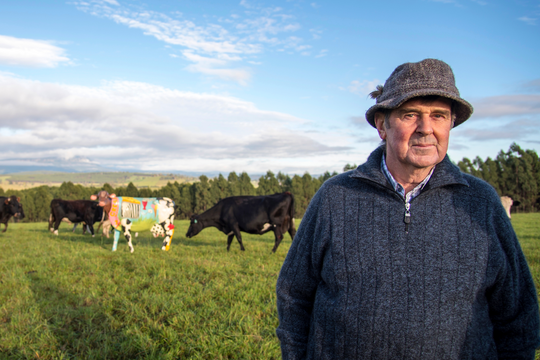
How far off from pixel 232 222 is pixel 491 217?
1046 centimetres

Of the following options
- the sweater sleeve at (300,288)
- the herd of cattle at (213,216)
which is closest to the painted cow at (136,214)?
the herd of cattle at (213,216)

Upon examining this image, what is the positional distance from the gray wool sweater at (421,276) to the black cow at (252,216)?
9942 mm

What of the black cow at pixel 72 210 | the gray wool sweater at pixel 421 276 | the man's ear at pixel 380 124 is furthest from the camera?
the black cow at pixel 72 210

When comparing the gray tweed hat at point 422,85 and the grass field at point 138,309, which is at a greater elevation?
the gray tweed hat at point 422,85

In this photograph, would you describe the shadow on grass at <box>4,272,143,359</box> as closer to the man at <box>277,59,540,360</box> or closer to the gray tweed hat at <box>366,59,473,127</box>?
the man at <box>277,59,540,360</box>

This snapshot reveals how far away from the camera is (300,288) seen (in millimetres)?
2098

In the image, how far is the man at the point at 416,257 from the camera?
5.90 feet

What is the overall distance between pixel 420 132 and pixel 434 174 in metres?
0.26

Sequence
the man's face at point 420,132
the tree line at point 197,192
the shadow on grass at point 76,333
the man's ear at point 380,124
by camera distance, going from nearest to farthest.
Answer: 1. the man's face at point 420,132
2. the man's ear at point 380,124
3. the shadow on grass at point 76,333
4. the tree line at point 197,192

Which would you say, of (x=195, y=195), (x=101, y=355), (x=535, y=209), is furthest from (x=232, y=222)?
(x=535, y=209)

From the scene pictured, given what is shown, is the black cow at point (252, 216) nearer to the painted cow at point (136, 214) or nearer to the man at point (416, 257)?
the painted cow at point (136, 214)

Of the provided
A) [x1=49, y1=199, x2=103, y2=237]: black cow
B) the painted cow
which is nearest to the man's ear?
the painted cow

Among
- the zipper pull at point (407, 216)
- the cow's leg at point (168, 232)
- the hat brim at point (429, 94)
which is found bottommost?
the cow's leg at point (168, 232)

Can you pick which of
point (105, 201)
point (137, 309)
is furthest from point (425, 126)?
point (105, 201)
